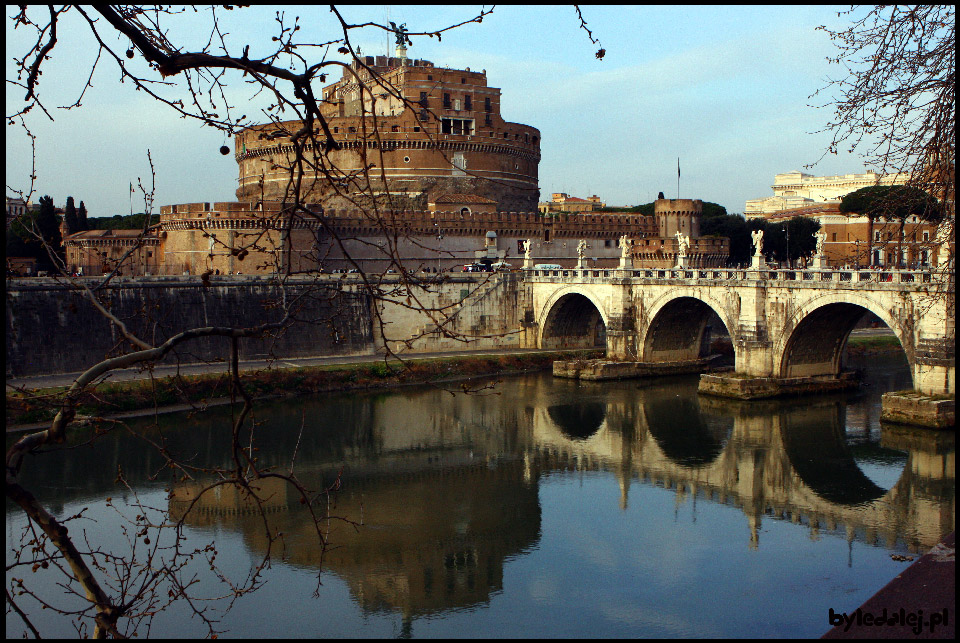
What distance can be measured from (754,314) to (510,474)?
955 cm

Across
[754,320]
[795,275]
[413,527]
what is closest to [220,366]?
[413,527]

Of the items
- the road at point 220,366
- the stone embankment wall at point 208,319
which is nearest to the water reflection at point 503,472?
the stone embankment wall at point 208,319

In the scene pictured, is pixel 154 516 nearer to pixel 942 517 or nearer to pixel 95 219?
pixel 942 517

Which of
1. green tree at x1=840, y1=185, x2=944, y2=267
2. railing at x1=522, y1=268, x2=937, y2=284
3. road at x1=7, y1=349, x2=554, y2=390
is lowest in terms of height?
road at x1=7, y1=349, x2=554, y2=390

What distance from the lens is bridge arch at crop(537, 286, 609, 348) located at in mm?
28875

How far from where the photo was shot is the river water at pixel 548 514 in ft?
31.8

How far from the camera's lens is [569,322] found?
29641mm

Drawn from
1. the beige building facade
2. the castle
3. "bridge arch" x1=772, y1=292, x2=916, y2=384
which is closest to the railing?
"bridge arch" x1=772, y1=292, x2=916, y2=384

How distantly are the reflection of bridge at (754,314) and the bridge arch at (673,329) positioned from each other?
31mm

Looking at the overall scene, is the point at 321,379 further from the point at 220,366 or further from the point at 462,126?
the point at 462,126

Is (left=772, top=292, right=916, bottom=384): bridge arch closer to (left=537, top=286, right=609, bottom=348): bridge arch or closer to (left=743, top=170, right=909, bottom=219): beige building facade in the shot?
(left=537, top=286, right=609, bottom=348): bridge arch

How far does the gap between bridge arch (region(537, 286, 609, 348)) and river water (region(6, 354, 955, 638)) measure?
309 inches

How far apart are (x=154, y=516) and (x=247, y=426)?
218 inches

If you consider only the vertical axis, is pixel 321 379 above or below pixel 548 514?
above
